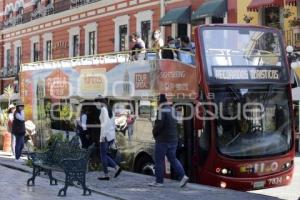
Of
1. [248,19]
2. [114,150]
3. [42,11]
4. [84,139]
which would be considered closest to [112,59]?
[84,139]

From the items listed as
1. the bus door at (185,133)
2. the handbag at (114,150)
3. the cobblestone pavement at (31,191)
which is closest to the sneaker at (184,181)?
the bus door at (185,133)

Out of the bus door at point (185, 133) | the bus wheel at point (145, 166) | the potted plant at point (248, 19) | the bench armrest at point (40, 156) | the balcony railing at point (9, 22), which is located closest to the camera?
the bus door at point (185, 133)

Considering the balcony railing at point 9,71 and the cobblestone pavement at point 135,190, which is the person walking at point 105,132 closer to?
the cobblestone pavement at point 135,190

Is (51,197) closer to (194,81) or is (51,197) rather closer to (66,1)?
(194,81)

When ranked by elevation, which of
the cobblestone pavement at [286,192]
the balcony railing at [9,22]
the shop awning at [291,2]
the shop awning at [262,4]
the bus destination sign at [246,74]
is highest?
the balcony railing at [9,22]

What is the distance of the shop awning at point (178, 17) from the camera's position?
2816cm

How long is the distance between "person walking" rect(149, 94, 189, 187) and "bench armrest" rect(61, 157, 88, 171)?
1605 millimetres

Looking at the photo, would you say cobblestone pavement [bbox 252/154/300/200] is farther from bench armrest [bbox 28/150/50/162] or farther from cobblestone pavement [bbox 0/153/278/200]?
bench armrest [bbox 28/150/50/162]

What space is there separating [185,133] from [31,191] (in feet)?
10.8

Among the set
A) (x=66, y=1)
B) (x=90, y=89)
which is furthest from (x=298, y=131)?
(x=66, y=1)

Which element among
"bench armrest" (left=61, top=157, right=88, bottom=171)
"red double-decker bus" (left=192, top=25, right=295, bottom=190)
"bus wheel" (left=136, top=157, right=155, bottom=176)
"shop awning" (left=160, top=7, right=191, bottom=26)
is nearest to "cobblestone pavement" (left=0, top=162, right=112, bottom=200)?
"bench armrest" (left=61, top=157, right=88, bottom=171)

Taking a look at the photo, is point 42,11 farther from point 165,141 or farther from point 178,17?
point 165,141

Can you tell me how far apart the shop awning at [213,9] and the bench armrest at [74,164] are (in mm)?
15935

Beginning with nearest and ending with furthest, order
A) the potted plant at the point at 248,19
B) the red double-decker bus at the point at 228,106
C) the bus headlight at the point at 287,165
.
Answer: the red double-decker bus at the point at 228,106 → the bus headlight at the point at 287,165 → the potted plant at the point at 248,19
